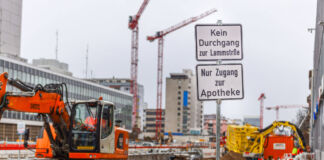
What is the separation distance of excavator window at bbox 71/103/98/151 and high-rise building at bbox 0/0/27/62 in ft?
259

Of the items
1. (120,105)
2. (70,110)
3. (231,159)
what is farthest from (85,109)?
(120,105)

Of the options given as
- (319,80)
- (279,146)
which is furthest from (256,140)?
(319,80)

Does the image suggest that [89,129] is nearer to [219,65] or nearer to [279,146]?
[219,65]

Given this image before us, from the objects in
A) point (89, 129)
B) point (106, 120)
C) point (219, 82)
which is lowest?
point (89, 129)

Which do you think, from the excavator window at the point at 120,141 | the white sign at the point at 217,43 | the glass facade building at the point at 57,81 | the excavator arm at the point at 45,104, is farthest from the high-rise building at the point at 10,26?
the white sign at the point at 217,43

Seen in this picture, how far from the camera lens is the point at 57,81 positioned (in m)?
87.7

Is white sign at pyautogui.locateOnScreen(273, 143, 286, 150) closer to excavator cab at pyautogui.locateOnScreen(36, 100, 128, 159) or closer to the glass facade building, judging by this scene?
excavator cab at pyautogui.locateOnScreen(36, 100, 128, 159)

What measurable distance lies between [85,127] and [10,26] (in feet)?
279

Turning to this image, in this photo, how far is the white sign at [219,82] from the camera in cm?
703

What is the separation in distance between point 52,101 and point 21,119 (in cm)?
5842

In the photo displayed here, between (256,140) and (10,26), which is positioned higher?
(10,26)

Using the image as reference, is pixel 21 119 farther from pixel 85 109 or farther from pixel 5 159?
pixel 85 109

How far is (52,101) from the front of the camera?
62.6 feet

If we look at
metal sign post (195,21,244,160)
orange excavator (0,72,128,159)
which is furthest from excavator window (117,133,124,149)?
metal sign post (195,21,244,160)
